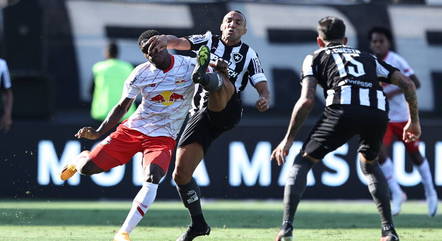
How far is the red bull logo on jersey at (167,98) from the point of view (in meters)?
9.73

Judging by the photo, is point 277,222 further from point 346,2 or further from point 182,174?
point 346,2

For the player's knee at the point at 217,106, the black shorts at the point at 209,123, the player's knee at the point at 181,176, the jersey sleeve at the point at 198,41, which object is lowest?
the player's knee at the point at 181,176

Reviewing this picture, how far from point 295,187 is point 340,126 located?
2.04ft

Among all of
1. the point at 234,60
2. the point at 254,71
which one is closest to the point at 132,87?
the point at 234,60

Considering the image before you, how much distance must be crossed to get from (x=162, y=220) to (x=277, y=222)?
1280 millimetres

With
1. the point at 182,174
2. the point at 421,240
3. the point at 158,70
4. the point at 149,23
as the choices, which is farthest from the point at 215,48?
the point at 149,23

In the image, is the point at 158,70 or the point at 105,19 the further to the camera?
the point at 105,19

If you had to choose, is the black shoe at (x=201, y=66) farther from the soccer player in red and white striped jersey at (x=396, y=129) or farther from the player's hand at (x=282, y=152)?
the soccer player in red and white striped jersey at (x=396, y=129)

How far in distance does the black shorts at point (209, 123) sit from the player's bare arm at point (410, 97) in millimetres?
1364

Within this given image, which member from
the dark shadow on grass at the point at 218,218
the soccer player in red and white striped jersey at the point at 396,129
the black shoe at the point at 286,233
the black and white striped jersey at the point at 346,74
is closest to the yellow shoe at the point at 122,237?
the black shoe at the point at 286,233

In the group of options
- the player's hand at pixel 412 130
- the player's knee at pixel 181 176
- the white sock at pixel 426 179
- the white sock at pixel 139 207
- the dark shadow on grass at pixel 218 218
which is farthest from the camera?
the white sock at pixel 426 179

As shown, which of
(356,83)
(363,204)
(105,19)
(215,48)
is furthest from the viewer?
(105,19)

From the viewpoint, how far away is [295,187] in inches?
356

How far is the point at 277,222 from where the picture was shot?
12.4m
